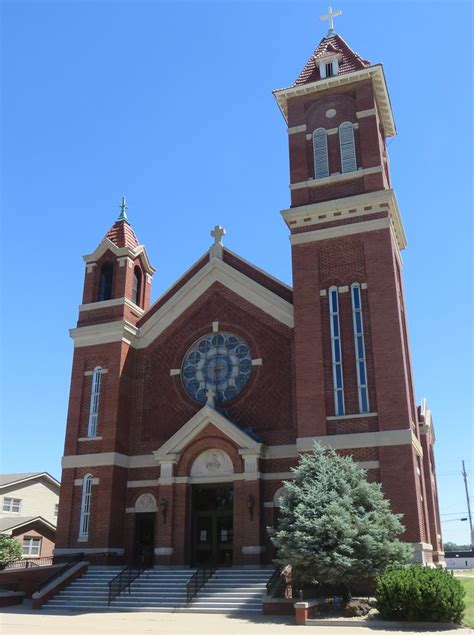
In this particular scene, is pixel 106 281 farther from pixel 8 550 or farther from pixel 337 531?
pixel 337 531

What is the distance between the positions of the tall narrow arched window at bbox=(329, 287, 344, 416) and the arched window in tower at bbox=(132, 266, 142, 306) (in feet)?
37.0

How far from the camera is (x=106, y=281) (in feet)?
107

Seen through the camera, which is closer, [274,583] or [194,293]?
[274,583]

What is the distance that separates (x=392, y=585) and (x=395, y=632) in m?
1.57

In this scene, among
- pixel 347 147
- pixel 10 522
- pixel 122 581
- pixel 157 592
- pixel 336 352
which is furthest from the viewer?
pixel 10 522

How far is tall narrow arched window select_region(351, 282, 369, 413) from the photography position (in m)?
23.8

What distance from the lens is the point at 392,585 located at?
16234mm

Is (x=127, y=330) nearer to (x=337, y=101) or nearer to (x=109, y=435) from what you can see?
(x=109, y=435)

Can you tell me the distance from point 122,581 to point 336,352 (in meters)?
11.9

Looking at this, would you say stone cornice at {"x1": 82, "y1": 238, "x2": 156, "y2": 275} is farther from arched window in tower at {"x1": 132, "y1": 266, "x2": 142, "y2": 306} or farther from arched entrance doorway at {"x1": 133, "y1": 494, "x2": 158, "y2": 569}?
arched entrance doorway at {"x1": 133, "y1": 494, "x2": 158, "y2": 569}

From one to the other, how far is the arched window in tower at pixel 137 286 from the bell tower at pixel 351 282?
9.48 meters

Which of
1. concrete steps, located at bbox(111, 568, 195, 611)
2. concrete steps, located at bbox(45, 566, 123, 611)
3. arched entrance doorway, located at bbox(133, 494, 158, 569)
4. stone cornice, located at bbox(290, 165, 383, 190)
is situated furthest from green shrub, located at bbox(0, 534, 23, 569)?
stone cornice, located at bbox(290, 165, 383, 190)

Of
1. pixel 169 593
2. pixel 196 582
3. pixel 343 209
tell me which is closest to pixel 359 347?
pixel 343 209

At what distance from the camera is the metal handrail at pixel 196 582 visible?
21178mm
